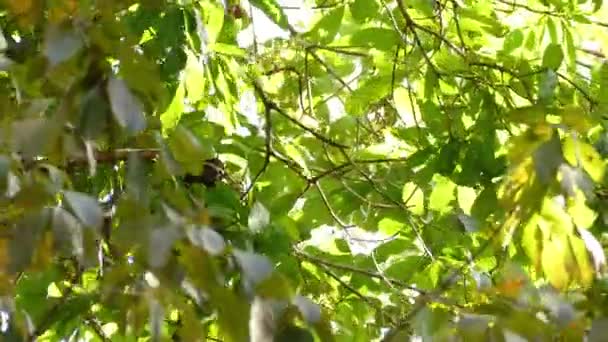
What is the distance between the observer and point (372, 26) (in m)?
1.93

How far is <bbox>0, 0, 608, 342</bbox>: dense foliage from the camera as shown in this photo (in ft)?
2.79

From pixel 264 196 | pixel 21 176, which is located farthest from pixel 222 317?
pixel 264 196

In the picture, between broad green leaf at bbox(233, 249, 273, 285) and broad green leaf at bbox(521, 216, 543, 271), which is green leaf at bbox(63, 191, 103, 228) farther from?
broad green leaf at bbox(521, 216, 543, 271)

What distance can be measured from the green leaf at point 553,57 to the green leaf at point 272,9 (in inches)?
19.5

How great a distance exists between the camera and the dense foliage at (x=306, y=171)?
0.85 m

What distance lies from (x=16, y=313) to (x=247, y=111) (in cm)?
122

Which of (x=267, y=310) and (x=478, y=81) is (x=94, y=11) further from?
(x=478, y=81)

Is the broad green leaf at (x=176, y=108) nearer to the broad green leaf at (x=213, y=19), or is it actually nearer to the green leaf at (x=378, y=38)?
the broad green leaf at (x=213, y=19)

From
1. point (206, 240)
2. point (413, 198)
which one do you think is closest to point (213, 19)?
point (413, 198)

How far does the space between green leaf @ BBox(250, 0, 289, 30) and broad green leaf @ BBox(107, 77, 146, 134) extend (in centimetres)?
109

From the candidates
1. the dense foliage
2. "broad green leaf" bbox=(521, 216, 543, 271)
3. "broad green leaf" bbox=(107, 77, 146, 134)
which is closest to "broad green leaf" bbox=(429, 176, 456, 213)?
the dense foliage

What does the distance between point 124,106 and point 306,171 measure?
3.16 ft

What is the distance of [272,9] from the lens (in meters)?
1.93

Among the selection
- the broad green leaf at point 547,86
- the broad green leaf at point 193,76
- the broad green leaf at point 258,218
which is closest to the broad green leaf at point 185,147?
the broad green leaf at point 258,218
